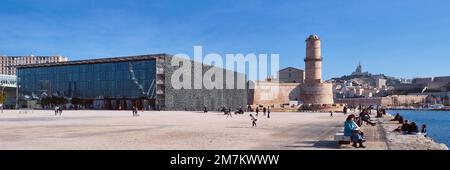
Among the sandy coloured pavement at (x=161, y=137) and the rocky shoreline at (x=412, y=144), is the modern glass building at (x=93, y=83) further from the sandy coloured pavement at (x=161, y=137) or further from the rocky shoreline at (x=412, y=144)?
the rocky shoreline at (x=412, y=144)

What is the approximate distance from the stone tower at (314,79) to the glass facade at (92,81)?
36.7 meters

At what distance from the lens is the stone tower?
102688 mm

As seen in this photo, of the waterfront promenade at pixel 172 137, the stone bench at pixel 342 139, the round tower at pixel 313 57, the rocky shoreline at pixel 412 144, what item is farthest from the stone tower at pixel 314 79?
the stone bench at pixel 342 139

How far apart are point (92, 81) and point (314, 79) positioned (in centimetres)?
4849

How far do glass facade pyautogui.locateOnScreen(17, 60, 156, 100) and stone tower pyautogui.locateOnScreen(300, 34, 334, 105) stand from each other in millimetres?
36725

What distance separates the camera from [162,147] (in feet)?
49.1

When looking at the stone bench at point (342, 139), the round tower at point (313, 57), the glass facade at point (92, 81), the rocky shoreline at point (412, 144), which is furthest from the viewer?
the round tower at point (313, 57)

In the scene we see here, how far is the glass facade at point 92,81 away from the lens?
86625mm

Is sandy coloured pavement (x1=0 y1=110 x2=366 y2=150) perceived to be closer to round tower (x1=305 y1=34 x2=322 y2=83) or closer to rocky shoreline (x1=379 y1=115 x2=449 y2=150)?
rocky shoreline (x1=379 y1=115 x2=449 y2=150)

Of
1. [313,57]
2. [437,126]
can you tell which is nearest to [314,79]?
[313,57]

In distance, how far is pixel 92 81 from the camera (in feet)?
304

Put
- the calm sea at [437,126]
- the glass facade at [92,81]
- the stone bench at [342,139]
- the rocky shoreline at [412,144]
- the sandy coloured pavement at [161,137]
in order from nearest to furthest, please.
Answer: the sandy coloured pavement at [161,137]
the rocky shoreline at [412,144]
the stone bench at [342,139]
the calm sea at [437,126]
the glass facade at [92,81]
